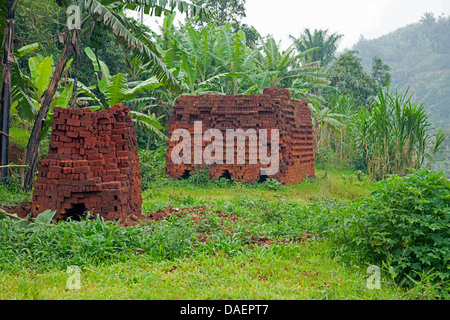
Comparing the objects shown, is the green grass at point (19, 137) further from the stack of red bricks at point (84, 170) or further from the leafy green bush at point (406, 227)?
the leafy green bush at point (406, 227)

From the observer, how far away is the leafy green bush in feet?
13.2

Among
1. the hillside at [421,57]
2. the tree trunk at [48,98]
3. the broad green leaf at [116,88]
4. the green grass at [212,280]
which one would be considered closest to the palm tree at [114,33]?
the tree trunk at [48,98]

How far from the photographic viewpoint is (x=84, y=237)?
15.3 feet

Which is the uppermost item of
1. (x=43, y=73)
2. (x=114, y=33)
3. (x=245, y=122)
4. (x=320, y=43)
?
(x=320, y=43)

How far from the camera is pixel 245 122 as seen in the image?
10.7 m

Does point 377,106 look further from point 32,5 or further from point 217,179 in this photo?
point 32,5

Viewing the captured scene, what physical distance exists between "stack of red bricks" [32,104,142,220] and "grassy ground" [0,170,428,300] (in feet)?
2.23

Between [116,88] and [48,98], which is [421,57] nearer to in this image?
[116,88]

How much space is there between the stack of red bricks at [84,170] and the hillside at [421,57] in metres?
36.9

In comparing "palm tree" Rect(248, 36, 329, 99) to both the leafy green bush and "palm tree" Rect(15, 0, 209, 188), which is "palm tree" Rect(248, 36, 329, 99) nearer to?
"palm tree" Rect(15, 0, 209, 188)

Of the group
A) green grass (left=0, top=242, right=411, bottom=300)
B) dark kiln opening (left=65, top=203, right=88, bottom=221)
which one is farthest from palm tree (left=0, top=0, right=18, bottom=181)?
green grass (left=0, top=242, right=411, bottom=300)

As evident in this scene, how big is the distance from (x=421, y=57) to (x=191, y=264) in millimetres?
51281

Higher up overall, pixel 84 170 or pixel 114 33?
pixel 114 33

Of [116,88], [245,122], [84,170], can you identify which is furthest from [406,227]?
[245,122]
